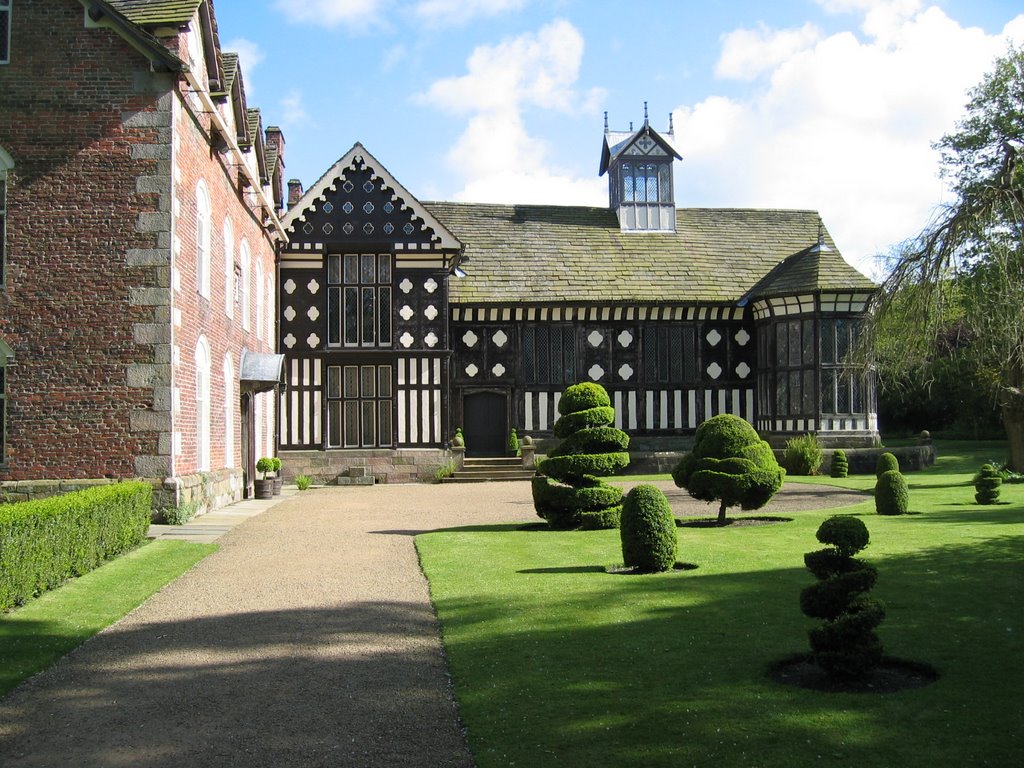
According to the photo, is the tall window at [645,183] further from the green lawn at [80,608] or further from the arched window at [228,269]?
the green lawn at [80,608]

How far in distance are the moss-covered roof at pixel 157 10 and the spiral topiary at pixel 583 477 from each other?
31.6 ft

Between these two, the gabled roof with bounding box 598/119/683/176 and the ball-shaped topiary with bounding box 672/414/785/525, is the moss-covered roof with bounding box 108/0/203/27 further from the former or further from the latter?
the gabled roof with bounding box 598/119/683/176

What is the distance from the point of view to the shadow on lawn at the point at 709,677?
5.60 meters

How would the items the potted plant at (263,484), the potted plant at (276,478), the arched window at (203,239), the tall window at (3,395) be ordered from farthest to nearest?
1. the potted plant at (276,478)
2. the potted plant at (263,484)
3. the arched window at (203,239)
4. the tall window at (3,395)

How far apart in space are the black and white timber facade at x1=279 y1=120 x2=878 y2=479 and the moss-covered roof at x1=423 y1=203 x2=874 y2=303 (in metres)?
0.07

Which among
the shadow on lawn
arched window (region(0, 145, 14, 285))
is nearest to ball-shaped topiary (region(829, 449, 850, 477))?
the shadow on lawn

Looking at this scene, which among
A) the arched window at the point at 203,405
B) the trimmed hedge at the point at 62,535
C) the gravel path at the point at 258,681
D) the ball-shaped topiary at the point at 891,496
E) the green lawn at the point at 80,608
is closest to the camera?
the gravel path at the point at 258,681

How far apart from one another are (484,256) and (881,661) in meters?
26.1

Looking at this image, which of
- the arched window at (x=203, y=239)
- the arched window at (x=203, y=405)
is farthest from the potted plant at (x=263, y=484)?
the arched window at (x=203, y=239)

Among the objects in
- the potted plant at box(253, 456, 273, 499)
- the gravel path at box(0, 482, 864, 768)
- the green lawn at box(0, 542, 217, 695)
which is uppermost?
the potted plant at box(253, 456, 273, 499)

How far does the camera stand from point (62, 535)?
1083 centimetres

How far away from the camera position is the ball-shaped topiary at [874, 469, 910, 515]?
1734cm

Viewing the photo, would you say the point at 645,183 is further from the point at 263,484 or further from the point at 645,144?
the point at 263,484

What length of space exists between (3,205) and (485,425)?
56.6 feet
